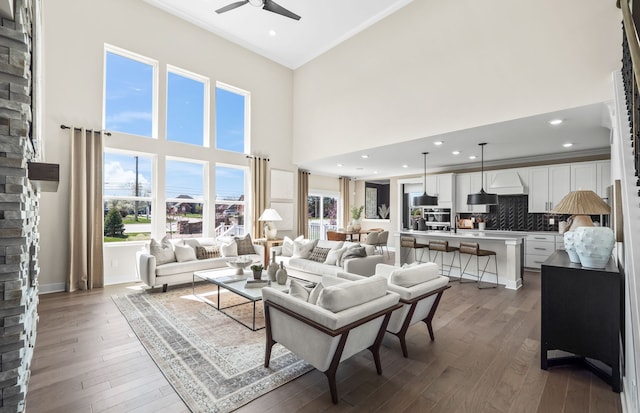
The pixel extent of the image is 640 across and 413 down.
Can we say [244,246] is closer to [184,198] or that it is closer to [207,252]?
[207,252]

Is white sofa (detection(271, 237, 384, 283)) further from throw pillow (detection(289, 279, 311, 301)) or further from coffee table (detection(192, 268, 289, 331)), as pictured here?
throw pillow (detection(289, 279, 311, 301))

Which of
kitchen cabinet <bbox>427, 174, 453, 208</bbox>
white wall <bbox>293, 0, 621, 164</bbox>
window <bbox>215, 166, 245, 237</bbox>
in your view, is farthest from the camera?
kitchen cabinet <bbox>427, 174, 453, 208</bbox>

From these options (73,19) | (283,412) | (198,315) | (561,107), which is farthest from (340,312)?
(73,19)

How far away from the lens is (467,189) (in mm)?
8211

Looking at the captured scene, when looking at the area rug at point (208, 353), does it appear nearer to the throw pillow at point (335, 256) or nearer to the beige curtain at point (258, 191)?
the throw pillow at point (335, 256)

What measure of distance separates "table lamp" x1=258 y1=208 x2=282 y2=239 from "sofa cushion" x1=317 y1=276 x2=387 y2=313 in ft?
15.0

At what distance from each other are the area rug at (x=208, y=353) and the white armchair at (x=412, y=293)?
37.3 inches

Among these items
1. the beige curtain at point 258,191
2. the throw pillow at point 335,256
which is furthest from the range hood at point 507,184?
the beige curtain at point 258,191

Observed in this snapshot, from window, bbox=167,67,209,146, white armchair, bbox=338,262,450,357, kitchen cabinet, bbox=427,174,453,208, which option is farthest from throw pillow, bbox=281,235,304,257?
kitchen cabinet, bbox=427,174,453,208

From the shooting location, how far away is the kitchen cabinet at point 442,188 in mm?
8375

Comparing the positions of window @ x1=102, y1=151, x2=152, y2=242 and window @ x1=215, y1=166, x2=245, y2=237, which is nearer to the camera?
window @ x1=102, y1=151, x2=152, y2=242

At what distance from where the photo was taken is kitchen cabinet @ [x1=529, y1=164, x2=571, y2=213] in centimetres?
666

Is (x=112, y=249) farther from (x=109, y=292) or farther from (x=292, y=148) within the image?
(x=292, y=148)

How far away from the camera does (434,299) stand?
3.12 metres
